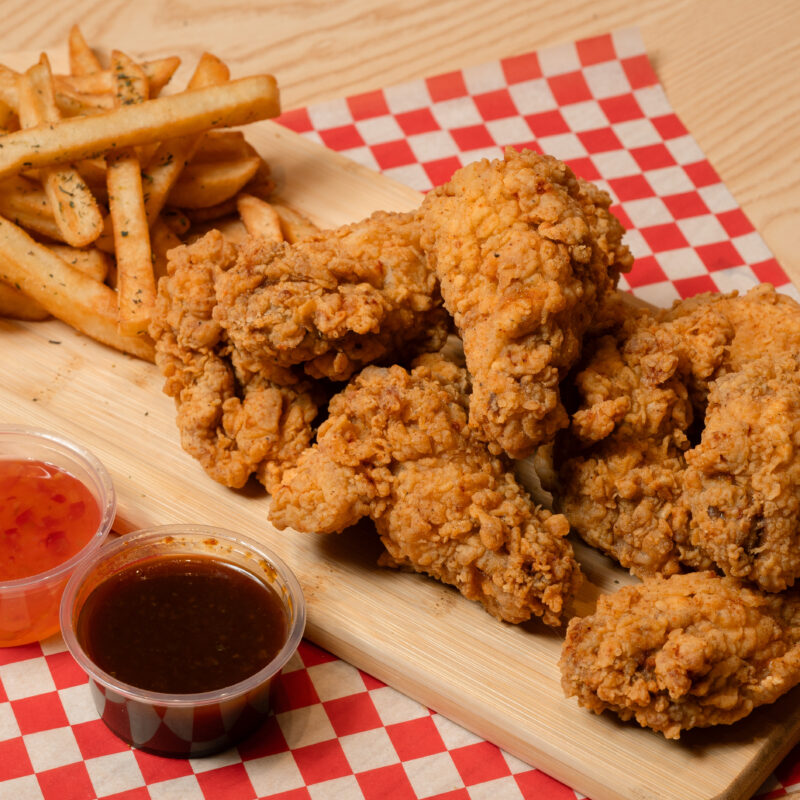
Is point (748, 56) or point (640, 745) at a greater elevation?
point (748, 56)

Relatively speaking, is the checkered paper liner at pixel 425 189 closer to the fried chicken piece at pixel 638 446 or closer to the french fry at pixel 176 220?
the fried chicken piece at pixel 638 446

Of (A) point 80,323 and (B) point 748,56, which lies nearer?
(A) point 80,323

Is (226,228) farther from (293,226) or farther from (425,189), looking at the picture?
(425,189)

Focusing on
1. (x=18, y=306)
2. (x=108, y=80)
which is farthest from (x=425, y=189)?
(x=18, y=306)

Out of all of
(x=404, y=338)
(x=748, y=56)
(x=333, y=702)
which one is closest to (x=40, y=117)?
(x=404, y=338)

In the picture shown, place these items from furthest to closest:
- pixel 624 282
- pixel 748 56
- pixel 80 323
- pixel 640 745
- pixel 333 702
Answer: pixel 748 56, pixel 624 282, pixel 80 323, pixel 333 702, pixel 640 745

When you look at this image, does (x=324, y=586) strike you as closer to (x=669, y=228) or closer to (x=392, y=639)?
(x=392, y=639)

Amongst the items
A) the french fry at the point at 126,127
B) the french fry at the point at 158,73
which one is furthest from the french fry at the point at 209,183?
the french fry at the point at 158,73

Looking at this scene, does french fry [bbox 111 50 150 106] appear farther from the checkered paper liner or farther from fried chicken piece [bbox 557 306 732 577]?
fried chicken piece [bbox 557 306 732 577]
